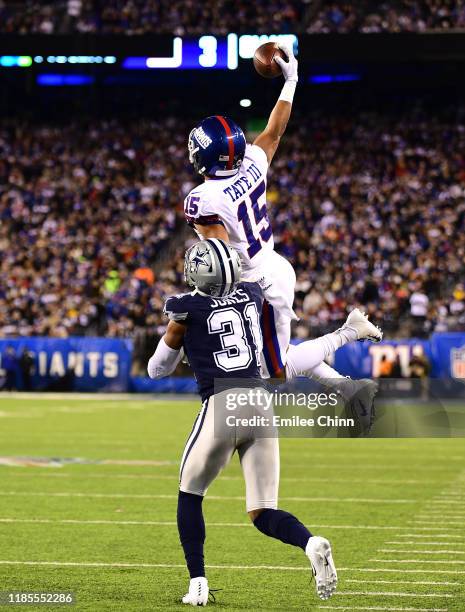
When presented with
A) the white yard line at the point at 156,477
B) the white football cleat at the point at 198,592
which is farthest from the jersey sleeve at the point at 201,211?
the white yard line at the point at 156,477

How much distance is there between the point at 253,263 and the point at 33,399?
16232mm

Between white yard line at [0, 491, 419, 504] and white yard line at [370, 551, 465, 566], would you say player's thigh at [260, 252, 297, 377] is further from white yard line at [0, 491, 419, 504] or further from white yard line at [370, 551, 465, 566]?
white yard line at [0, 491, 419, 504]

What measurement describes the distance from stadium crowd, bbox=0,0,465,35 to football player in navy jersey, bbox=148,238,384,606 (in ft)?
73.3

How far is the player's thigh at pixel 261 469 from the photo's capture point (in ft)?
16.9

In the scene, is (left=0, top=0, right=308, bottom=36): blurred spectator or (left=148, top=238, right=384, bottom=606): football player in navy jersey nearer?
(left=148, top=238, right=384, bottom=606): football player in navy jersey

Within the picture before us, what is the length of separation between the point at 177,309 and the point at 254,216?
1.02m

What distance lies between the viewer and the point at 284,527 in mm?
5078

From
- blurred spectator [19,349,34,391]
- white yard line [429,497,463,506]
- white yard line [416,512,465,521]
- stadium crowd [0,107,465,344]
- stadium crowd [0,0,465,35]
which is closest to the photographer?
white yard line [416,512,465,521]

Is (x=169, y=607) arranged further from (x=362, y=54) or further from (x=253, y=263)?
(x=362, y=54)

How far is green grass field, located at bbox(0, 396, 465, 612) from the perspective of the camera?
580 centimetres

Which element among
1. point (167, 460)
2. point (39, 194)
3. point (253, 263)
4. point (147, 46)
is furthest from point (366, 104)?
point (253, 263)

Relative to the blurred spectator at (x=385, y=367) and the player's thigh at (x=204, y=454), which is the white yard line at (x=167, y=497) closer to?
the player's thigh at (x=204, y=454)
